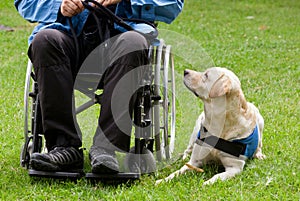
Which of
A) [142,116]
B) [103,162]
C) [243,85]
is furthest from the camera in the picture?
[243,85]

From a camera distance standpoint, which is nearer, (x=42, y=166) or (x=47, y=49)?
(x=42, y=166)

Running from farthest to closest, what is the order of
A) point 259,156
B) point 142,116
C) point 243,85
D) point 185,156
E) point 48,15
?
point 243,85 → point 185,156 → point 259,156 → point 48,15 → point 142,116

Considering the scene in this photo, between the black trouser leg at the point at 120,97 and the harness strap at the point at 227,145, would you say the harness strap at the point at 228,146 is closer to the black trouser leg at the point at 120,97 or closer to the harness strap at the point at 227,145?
the harness strap at the point at 227,145

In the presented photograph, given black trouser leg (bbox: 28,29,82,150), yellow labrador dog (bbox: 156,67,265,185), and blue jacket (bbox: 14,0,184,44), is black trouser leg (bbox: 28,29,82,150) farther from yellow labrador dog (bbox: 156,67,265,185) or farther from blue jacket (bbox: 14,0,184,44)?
yellow labrador dog (bbox: 156,67,265,185)

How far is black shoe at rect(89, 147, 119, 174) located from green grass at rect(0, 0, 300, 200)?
0.11m

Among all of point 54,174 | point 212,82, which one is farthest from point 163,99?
point 54,174

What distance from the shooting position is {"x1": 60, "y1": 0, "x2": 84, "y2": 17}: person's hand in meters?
3.74

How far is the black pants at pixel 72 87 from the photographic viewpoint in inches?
139

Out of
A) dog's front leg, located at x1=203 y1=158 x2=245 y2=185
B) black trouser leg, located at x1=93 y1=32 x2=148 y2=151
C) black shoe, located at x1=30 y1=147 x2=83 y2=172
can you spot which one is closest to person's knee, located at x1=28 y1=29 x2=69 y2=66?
black trouser leg, located at x1=93 y1=32 x2=148 y2=151

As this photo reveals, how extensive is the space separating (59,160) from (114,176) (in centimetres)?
33

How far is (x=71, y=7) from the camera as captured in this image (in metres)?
3.74

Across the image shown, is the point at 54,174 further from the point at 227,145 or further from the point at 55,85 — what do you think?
the point at 227,145

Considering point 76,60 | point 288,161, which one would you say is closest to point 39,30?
point 76,60

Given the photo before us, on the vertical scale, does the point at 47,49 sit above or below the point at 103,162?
above
